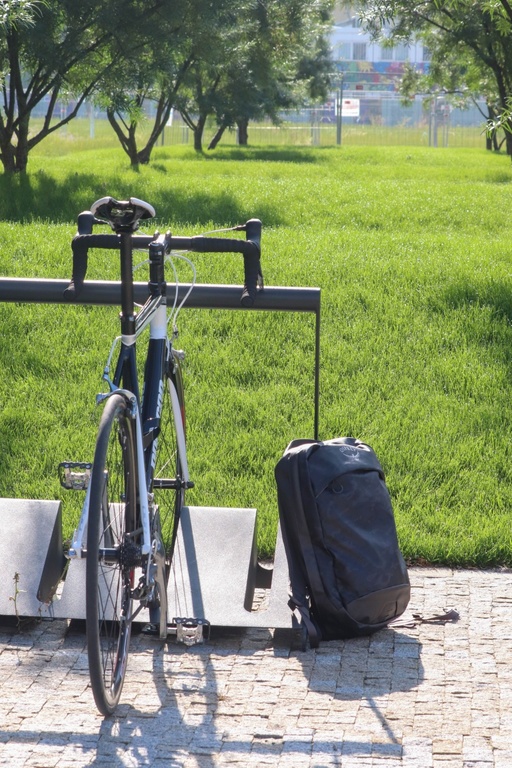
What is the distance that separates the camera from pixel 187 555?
3945 millimetres

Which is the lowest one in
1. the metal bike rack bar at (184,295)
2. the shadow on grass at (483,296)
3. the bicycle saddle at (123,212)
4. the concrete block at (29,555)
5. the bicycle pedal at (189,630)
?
the bicycle pedal at (189,630)

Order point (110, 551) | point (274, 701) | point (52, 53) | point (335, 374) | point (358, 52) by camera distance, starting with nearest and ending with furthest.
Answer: point (110, 551) → point (274, 701) → point (335, 374) → point (52, 53) → point (358, 52)

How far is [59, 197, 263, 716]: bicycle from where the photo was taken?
9.09 feet

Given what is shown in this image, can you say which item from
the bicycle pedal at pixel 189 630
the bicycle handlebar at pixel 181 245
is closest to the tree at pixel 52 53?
the bicycle handlebar at pixel 181 245

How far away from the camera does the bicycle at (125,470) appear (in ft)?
9.09

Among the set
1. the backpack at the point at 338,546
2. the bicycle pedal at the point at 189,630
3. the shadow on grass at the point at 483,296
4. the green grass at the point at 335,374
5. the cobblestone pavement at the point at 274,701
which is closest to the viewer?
the cobblestone pavement at the point at 274,701

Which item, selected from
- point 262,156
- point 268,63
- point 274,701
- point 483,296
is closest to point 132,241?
point 274,701

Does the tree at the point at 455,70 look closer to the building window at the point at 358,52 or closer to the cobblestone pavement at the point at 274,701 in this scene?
the cobblestone pavement at the point at 274,701

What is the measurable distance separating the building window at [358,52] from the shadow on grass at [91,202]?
98.0 metres

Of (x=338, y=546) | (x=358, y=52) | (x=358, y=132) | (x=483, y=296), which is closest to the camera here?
(x=338, y=546)

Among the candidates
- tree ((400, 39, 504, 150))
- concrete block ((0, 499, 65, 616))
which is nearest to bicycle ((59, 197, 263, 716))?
concrete block ((0, 499, 65, 616))

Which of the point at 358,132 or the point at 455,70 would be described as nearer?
the point at 455,70

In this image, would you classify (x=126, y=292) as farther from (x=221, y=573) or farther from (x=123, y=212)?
(x=221, y=573)

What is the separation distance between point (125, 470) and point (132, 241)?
29.7 inches
